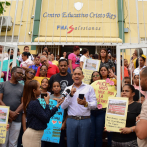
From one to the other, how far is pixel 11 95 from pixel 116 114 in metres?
2.17

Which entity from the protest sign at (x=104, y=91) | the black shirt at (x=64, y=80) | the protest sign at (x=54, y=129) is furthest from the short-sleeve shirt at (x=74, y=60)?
the protest sign at (x=54, y=129)

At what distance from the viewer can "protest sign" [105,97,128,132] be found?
9.73 ft

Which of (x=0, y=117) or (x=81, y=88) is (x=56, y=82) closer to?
(x=81, y=88)

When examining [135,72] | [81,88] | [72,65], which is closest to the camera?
[81,88]

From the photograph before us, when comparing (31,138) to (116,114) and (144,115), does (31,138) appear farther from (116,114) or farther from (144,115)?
(144,115)

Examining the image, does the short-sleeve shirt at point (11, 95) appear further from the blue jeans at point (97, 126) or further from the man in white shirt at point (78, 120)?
the blue jeans at point (97, 126)

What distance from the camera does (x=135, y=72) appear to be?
14.3 ft

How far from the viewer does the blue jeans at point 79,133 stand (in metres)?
3.19

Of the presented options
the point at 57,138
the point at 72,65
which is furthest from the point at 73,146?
the point at 72,65

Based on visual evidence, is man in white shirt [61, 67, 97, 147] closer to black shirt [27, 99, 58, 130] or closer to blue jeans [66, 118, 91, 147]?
blue jeans [66, 118, 91, 147]

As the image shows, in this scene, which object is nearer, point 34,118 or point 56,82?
point 34,118

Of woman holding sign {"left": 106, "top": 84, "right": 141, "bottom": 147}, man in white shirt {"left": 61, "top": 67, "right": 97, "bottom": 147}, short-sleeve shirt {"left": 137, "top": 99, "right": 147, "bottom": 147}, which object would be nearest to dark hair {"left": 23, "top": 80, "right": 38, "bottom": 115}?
man in white shirt {"left": 61, "top": 67, "right": 97, "bottom": 147}

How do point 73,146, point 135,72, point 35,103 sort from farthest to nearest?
point 135,72, point 73,146, point 35,103

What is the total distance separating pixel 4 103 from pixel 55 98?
105 centimetres
